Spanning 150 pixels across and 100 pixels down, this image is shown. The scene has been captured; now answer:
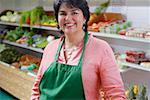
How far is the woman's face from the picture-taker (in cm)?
136

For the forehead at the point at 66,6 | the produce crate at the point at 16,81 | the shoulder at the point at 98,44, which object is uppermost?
the forehead at the point at 66,6

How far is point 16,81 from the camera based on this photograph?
4.23 m

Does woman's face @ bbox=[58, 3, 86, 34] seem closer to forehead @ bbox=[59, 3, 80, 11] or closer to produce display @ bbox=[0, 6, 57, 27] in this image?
forehead @ bbox=[59, 3, 80, 11]

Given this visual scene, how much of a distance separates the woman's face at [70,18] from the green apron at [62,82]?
97 millimetres

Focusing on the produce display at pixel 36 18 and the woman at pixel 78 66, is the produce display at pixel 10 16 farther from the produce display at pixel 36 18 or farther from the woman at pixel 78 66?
the woman at pixel 78 66

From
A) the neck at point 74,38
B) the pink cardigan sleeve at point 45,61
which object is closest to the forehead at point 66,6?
the neck at point 74,38

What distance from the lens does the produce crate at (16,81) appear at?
154 inches

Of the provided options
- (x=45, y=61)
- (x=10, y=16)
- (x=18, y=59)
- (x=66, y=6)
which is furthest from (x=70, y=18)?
(x=10, y=16)

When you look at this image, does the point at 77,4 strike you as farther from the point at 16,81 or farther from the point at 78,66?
the point at 16,81

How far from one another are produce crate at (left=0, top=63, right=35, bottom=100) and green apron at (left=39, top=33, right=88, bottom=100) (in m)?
2.39

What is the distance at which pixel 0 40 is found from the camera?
5516 millimetres

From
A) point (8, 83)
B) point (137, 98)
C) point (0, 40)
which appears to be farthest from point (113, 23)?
point (0, 40)

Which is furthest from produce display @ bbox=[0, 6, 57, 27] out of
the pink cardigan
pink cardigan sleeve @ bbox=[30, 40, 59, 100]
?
the pink cardigan

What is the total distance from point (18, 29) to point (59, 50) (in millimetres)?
3830
